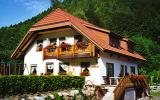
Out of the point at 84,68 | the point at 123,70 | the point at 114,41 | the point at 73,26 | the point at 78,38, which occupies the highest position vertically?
the point at 73,26

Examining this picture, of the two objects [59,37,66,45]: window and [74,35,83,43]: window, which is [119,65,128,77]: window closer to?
[74,35,83,43]: window

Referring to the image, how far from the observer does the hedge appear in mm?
17953

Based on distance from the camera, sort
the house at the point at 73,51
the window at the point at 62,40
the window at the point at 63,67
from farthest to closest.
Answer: the window at the point at 62,40 → the window at the point at 63,67 → the house at the point at 73,51

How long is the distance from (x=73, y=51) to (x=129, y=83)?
7.24 m

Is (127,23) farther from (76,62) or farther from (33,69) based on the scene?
(76,62)

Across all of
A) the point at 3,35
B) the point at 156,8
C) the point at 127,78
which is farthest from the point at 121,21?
the point at 127,78

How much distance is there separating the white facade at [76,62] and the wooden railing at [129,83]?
12.6 ft

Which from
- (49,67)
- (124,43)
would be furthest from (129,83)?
(124,43)

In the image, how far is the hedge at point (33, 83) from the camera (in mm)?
17953

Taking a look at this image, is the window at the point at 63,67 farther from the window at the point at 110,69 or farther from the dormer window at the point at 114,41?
→ the dormer window at the point at 114,41

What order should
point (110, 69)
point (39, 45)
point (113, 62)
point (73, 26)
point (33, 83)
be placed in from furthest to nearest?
point (39, 45), point (113, 62), point (110, 69), point (73, 26), point (33, 83)

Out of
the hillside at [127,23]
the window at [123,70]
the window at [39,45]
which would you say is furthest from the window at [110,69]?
the hillside at [127,23]

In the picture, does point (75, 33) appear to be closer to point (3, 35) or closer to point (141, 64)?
point (141, 64)

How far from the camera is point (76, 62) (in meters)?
31.0
